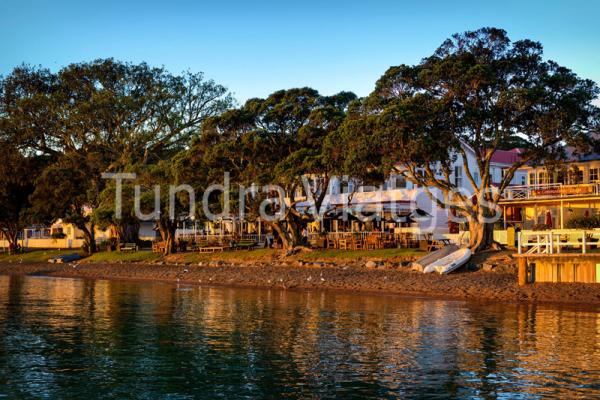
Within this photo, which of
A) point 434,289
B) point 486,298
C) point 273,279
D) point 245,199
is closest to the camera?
point 486,298

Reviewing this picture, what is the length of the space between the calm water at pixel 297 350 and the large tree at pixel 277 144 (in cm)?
1663

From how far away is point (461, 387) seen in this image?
55.4 ft

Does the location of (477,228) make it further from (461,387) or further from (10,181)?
(10,181)

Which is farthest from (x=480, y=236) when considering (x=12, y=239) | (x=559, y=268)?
(x=12, y=239)

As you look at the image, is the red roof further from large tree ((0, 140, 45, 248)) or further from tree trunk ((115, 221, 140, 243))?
large tree ((0, 140, 45, 248))

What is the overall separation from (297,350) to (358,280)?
2050 centimetres

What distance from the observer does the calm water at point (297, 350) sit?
1697 cm

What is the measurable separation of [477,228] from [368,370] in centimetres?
2580

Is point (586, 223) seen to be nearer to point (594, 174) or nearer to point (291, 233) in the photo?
point (594, 174)

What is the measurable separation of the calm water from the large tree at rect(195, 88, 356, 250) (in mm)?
16631

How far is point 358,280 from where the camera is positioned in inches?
1640

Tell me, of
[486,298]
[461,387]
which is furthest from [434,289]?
[461,387]

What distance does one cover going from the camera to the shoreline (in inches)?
1334

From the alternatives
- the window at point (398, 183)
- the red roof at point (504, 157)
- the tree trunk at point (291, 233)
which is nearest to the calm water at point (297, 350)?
the tree trunk at point (291, 233)
